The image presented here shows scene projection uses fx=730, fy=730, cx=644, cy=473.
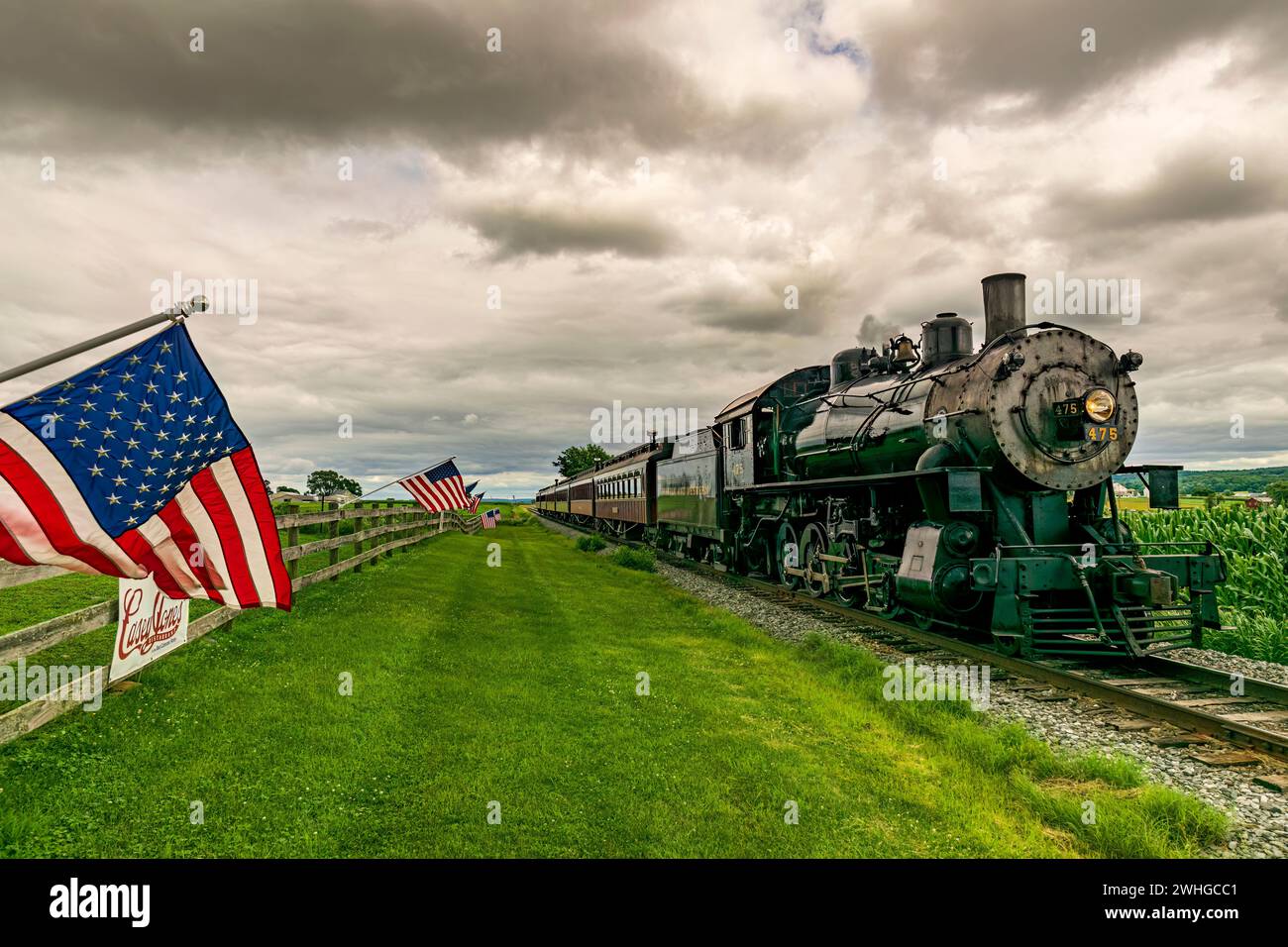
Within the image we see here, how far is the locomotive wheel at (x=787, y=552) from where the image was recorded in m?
13.6

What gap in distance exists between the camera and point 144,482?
12.8ft

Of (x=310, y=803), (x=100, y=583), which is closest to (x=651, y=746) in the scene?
(x=310, y=803)

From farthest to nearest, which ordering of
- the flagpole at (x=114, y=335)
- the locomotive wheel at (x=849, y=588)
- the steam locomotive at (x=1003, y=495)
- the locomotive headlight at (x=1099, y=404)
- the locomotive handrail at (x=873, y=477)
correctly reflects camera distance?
the locomotive wheel at (x=849, y=588), the locomotive headlight at (x=1099, y=404), the locomotive handrail at (x=873, y=477), the steam locomotive at (x=1003, y=495), the flagpole at (x=114, y=335)

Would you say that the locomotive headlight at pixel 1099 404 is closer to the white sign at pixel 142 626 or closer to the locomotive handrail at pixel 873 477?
the locomotive handrail at pixel 873 477

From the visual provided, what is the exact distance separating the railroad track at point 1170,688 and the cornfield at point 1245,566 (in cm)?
244

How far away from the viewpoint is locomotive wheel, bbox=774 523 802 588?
13.6 m

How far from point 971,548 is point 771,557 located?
268 inches

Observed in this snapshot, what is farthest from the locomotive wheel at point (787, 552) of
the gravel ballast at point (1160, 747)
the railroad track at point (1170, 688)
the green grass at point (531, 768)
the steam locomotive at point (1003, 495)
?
the green grass at point (531, 768)

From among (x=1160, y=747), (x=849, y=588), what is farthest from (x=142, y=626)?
(x=849, y=588)

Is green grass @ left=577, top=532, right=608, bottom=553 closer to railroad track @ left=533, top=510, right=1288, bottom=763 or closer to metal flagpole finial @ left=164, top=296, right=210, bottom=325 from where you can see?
railroad track @ left=533, top=510, right=1288, bottom=763

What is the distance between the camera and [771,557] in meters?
15.3

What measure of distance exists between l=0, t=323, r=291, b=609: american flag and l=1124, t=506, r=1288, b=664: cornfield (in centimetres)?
1096

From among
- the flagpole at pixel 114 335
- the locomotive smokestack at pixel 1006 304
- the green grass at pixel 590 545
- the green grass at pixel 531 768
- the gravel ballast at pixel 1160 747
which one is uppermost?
the locomotive smokestack at pixel 1006 304

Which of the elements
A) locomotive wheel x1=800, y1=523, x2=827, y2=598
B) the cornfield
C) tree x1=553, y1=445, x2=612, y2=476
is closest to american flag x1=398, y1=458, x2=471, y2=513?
locomotive wheel x1=800, y1=523, x2=827, y2=598
